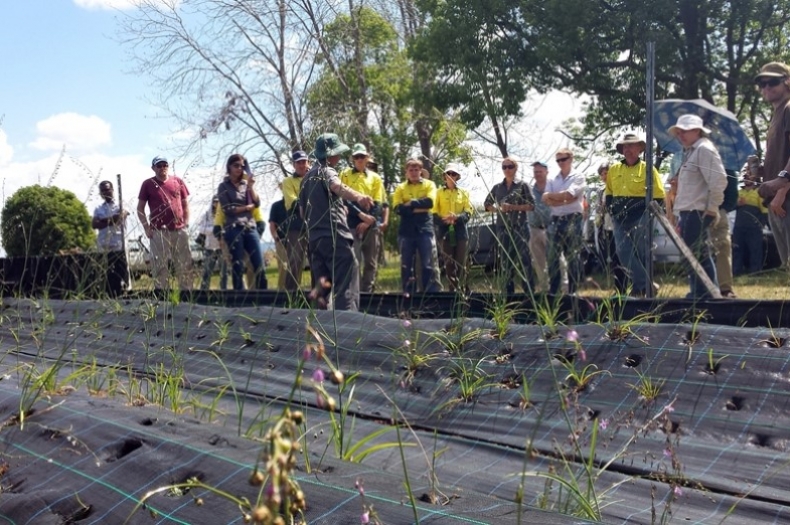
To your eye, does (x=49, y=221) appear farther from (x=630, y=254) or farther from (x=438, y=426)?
(x=438, y=426)

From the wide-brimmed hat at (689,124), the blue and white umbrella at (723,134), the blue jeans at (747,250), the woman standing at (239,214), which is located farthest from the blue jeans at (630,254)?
the blue jeans at (747,250)

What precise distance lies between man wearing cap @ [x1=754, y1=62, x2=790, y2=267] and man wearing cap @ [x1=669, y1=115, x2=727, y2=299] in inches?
18.8

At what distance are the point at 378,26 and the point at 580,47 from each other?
3429mm

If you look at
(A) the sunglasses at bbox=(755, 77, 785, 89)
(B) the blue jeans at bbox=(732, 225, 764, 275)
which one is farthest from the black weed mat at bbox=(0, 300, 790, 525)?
(B) the blue jeans at bbox=(732, 225, 764, 275)

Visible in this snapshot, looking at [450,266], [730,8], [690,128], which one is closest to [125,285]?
[450,266]

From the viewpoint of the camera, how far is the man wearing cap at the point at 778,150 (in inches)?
188

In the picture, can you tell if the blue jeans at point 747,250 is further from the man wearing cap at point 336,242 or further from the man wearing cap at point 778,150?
the man wearing cap at point 336,242

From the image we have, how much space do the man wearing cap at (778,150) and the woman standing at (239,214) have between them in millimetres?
4232

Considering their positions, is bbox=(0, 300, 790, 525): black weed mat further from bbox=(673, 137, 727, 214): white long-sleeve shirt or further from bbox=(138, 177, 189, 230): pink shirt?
bbox=(138, 177, 189, 230): pink shirt

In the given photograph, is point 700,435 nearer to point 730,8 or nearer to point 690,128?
point 690,128

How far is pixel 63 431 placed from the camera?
8.32ft

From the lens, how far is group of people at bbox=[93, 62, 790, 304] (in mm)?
4895

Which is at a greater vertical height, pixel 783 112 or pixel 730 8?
pixel 730 8

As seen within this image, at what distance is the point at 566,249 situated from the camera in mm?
5926
